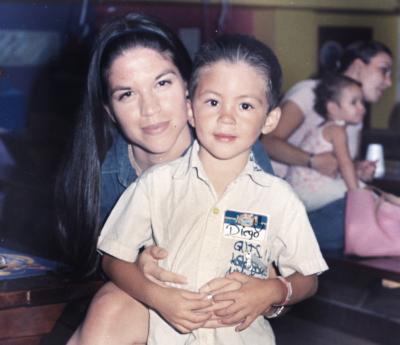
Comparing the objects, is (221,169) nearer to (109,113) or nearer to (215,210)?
(215,210)

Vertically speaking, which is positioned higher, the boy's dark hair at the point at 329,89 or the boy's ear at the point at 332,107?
the boy's dark hair at the point at 329,89

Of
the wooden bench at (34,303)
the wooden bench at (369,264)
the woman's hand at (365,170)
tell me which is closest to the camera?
the wooden bench at (34,303)

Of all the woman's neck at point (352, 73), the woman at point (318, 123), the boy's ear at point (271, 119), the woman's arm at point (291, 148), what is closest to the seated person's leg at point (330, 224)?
the woman at point (318, 123)

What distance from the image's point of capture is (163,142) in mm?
1009

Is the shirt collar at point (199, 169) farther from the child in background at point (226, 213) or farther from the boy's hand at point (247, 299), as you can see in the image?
the boy's hand at point (247, 299)

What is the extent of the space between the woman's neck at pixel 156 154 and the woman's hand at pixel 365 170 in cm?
100

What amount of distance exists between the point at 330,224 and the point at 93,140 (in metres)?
0.81

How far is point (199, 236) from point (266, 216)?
3.2 inches

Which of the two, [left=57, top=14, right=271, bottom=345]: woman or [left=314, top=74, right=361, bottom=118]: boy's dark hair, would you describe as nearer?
[left=57, top=14, right=271, bottom=345]: woman

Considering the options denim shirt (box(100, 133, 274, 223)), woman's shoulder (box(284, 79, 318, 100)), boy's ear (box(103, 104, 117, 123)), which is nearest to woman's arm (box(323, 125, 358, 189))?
woman's shoulder (box(284, 79, 318, 100))

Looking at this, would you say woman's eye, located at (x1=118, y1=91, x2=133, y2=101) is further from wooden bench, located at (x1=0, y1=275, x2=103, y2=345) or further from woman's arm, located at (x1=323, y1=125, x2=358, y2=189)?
woman's arm, located at (x1=323, y1=125, x2=358, y2=189)

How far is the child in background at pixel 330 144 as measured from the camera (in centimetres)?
180

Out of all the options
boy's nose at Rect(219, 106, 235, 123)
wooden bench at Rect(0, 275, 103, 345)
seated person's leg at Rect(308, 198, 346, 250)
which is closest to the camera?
boy's nose at Rect(219, 106, 235, 123)

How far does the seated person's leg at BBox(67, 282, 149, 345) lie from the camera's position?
3.06ft
